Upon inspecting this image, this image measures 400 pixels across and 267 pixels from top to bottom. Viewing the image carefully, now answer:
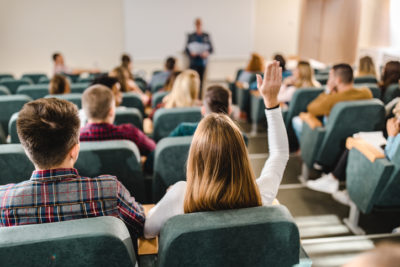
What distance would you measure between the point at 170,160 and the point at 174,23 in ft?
23.0

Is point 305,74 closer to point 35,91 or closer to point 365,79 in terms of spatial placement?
point 365,79

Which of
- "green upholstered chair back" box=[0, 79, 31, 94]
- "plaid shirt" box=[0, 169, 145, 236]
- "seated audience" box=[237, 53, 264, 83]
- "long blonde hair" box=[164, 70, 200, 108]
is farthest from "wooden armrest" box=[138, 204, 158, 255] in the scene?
"green upholstered chair back" box=[0, 79, 31, 94]

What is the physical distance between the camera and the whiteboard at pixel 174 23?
8227 millimetres

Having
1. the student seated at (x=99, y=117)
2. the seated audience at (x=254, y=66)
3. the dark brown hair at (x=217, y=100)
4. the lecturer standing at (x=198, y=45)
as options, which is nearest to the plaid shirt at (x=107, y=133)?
the student seated at (x=99, y=117)

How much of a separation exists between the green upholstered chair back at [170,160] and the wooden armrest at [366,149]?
118cm

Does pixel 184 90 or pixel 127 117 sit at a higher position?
pixel 184 90

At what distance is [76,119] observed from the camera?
4.45 ft

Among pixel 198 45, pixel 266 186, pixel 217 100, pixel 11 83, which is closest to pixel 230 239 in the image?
pixel 266 186

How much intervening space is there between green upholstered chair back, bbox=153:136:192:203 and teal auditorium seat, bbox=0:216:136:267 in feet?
3.02

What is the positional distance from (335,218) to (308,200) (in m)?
0.30

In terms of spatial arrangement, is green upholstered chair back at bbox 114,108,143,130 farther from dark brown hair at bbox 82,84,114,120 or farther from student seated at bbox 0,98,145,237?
student seated at bbox 0,98,145,237

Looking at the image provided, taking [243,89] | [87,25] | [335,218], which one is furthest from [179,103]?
[87,25]

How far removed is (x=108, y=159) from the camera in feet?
5.77

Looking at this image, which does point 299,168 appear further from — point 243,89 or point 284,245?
point 284,245
